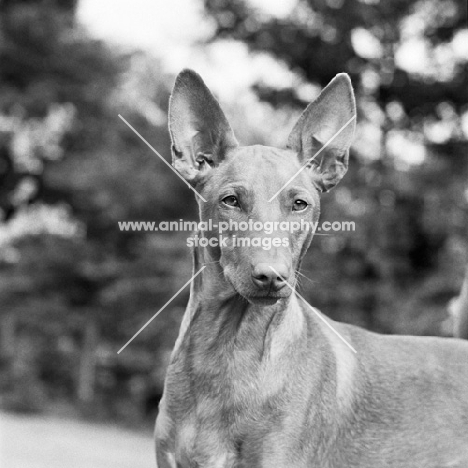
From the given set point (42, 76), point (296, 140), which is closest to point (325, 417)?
point (296, 140)

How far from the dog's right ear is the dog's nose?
2.85ft

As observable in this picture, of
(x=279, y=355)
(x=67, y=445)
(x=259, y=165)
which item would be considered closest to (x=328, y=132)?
(x=259, y=165)

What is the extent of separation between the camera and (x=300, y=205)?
12.0 ft

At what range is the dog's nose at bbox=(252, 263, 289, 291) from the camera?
10.7ft

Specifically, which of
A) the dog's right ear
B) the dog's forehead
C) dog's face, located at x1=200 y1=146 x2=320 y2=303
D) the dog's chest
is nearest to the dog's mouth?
dog's face, located at x1=200 y1=146 x2=320 y2=303

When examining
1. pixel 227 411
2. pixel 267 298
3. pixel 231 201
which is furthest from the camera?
pixel 231 201

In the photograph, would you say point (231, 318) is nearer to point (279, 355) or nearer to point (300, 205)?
point (279, 355)

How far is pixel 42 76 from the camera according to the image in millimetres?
21719

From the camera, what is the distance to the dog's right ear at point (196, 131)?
12.8 feet

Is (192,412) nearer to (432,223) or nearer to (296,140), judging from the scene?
(296,140)

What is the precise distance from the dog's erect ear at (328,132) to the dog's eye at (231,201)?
1.96ft

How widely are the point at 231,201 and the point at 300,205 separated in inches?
13.9

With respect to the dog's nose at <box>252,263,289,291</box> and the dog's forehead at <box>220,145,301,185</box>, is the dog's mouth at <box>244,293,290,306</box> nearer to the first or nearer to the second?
the dog's nose at <box>252,263,289,291</box>

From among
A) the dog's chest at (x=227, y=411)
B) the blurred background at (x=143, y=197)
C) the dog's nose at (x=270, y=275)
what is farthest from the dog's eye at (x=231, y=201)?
the blurred background at (x=143, y=197)
